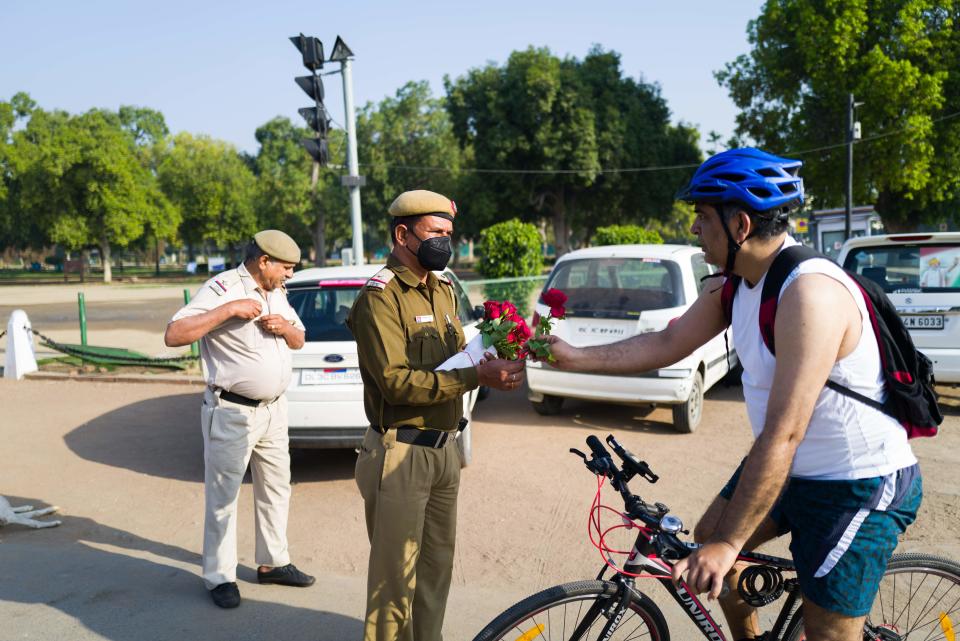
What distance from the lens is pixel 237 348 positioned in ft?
13.5

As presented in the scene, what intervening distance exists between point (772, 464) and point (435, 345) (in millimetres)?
1394

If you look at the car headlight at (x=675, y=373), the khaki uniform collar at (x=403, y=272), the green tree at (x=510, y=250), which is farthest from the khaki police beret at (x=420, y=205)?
→ the green tree at (x=510, y=250)

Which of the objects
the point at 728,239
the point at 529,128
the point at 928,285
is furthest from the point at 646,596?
the point at 529,128

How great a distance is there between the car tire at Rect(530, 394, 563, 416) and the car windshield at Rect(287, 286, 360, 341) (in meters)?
2.65

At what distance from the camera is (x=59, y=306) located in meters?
27.6

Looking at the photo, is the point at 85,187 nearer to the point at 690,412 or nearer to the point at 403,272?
the point at 690,412

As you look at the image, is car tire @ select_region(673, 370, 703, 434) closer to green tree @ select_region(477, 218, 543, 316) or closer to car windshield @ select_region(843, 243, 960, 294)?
car windshield @ select_region(843, 243, 960, 294)

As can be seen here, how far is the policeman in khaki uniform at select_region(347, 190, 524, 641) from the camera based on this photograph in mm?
2748

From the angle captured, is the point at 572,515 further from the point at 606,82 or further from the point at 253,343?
the point at 606,82

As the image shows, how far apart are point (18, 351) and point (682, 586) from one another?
1136 cm

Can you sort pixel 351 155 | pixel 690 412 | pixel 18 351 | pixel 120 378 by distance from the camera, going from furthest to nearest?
pixel 351 155 → pixel 18 351 → pixel 120 378 → pixel 690 412

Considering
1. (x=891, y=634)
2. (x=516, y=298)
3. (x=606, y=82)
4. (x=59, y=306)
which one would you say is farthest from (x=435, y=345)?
(x=606, y=82)

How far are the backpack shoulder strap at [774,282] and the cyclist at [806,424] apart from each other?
34mm

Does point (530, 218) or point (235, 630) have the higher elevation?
point (530, 218)
